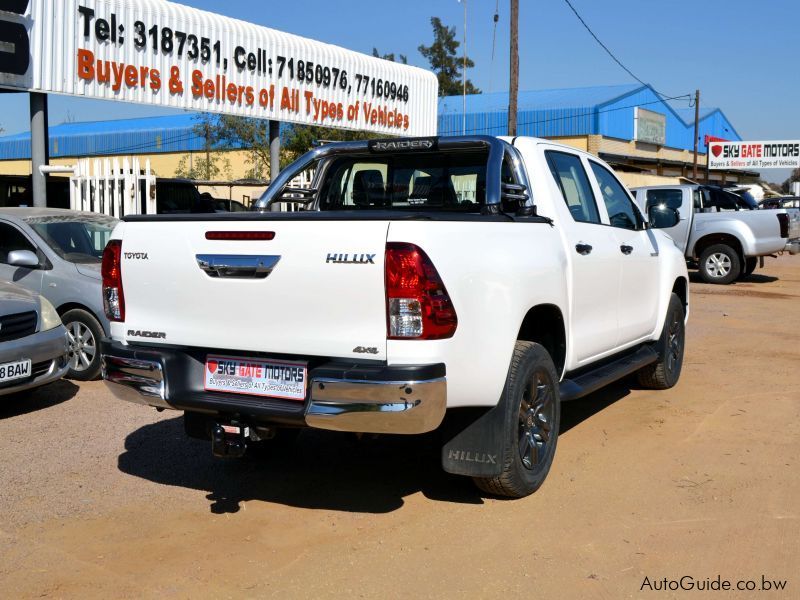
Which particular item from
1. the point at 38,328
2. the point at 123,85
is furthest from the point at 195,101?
the point at 38,328

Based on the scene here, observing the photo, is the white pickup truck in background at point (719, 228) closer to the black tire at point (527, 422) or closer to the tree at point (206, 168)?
the black tire at point (527, 422)

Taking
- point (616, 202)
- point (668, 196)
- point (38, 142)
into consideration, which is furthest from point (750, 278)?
point (38, 142)

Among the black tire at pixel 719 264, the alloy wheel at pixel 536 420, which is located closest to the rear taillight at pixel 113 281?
the alloy wheel at pixel 536 420

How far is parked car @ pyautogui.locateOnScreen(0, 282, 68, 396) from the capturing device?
22.5 ft

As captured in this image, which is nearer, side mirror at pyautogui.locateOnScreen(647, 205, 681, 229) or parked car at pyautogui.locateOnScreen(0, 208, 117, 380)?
side mirror at pyautogui.locateOnScreen(647, 205, 681, 229)

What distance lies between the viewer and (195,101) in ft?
49.7

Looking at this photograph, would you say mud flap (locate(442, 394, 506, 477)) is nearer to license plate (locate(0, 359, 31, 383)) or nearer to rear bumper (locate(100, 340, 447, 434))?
rear bumper (locate(100, 340, 447, 434))

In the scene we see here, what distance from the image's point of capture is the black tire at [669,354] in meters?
7.58

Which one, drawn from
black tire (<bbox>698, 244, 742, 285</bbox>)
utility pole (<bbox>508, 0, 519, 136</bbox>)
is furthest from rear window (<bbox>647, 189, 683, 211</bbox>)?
utility pole (<bbox>508, 0, 519, 136</bbox>)

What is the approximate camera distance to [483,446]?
4.53 metres

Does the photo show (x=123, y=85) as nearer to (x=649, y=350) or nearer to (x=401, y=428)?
(x=649, y=350)

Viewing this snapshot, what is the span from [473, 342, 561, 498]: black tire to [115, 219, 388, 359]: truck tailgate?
3.01 feet

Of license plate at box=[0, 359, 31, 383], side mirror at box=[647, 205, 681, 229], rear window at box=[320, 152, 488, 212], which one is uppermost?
rear window at box=[320, 152, 488, 212]

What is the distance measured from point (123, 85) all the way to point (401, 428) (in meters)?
11.3
